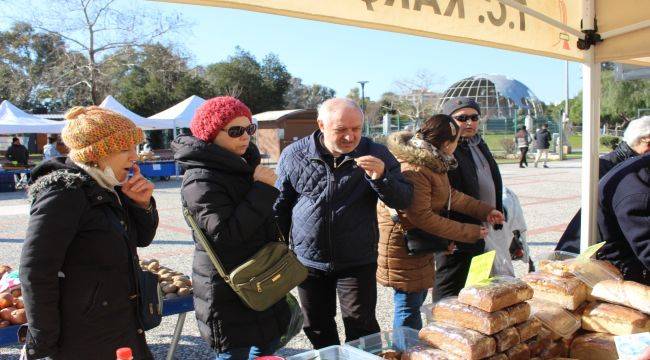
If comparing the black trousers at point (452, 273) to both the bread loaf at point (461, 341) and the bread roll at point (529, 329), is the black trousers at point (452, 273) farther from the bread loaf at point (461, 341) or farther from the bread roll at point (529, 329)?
the bread loaf at point (461, 341)

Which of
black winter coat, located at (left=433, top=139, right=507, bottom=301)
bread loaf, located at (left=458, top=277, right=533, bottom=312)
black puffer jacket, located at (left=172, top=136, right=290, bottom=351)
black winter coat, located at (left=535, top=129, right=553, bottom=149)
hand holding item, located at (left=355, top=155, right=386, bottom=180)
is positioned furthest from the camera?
black winter coat, located at (left=535, top=129, right=553, bottom=149)

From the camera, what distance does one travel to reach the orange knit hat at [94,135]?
2047 mm

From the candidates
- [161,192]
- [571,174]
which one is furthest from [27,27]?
[571,174]

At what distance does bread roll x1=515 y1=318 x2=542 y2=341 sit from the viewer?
2.02 m

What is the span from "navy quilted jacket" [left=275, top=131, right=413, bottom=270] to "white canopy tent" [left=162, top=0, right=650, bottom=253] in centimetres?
71

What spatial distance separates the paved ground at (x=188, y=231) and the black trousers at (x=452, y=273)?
132 centimetres

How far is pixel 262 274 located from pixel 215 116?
714 millimetres

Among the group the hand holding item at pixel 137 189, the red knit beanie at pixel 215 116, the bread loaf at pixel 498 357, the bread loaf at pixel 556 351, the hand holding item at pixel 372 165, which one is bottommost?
the bread loaf at pixel 556 351

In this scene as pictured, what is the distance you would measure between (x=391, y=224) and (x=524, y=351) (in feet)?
4.05

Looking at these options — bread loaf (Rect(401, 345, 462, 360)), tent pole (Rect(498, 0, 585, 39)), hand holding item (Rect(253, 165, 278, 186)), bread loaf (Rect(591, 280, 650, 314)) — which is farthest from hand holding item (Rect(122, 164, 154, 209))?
bread loaf (Rect(591, 280, 650, 314))

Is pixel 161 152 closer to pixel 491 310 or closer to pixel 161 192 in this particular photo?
pixel 161 192

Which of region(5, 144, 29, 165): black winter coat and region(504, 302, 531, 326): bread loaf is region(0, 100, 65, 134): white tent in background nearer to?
→ region(5, 144, 29, 165): black winter coat

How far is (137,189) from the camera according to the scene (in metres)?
2.29

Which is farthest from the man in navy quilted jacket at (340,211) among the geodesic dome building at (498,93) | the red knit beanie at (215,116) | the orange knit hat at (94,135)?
the geodesic dome building at (498,93)
